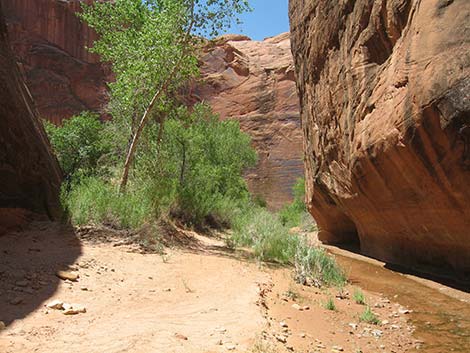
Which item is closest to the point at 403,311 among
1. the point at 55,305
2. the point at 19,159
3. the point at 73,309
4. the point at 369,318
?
the point at 369,318

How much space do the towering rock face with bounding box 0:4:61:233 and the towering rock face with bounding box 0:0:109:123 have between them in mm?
27216

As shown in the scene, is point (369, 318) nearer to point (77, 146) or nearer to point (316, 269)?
point (316, 269)

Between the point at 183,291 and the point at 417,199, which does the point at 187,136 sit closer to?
the point at 417,199

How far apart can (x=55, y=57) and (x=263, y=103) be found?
19849mm

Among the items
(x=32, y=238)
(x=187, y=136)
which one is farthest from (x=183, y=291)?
(x=187, y=136)

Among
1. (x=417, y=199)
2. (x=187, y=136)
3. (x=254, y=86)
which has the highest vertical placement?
(x=254, y=86)

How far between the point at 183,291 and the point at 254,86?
36.5m

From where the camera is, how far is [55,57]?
3512 centimetres

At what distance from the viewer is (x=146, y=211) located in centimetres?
927

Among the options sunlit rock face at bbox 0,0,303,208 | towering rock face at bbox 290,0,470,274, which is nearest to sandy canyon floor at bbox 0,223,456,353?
towering rock face at bbox 290,0,470,274

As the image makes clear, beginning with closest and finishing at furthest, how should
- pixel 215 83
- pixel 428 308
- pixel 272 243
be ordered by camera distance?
pixel 428 308 < pixel 272 243 < pixel 215 83

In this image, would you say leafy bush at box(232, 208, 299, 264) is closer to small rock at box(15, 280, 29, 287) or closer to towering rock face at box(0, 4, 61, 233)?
towering rock face at box(0, 4, 61, 233)

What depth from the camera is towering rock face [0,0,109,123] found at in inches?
1334

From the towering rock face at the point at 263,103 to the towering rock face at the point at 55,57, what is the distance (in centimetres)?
988
